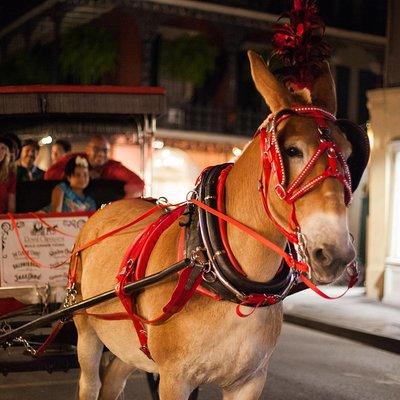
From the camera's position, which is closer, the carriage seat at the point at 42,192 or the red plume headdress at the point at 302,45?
the red plume headdress at the point at 302,45

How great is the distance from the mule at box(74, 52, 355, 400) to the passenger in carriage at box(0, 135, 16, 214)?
2956mm

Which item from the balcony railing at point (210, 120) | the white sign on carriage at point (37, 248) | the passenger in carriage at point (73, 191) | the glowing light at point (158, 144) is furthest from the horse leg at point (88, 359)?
the balcony railing at point (210, 120)

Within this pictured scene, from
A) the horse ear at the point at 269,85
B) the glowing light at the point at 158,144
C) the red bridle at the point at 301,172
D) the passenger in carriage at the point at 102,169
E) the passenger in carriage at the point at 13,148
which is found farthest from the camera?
the glowing light at the point at 158,144

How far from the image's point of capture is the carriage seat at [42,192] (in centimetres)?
667

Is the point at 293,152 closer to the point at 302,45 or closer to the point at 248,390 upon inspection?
the point at 302,45

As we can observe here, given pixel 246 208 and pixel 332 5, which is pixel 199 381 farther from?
pixel 332 5

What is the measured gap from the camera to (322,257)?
2535 millimetres

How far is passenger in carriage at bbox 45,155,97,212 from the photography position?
6164 millimetres

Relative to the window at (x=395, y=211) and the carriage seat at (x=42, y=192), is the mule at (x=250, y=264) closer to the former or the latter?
the carriage seat at (x=42, y=192)

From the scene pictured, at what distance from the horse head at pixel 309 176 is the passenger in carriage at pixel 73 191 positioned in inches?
141

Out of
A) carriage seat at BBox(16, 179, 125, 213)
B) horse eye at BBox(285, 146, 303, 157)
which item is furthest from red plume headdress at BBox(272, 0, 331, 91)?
carriage seat at BBox(16, 179, 125, 213)

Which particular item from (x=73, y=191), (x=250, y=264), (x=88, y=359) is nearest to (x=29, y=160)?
(x=73, y=191)

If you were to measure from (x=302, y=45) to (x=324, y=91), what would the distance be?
0.79 ft

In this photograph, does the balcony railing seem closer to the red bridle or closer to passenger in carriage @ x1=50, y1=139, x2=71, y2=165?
passenger in carriage @ x1=50, y1=139, x2=71, y2=165
